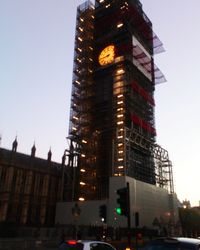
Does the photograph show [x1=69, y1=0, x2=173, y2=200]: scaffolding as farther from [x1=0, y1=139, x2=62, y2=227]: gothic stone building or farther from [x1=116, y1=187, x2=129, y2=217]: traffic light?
[x1=116, y1=187, x2=129, y2=217]: traffic light

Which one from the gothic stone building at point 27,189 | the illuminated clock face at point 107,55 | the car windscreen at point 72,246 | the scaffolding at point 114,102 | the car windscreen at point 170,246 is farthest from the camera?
the illuminated clock face at point 107,55

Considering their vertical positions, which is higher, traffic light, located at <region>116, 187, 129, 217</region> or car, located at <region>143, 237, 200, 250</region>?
traffic light, located at <region>116, 187, 129, 217</region>

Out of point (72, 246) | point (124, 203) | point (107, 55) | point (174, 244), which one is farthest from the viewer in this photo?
point (107, 55)

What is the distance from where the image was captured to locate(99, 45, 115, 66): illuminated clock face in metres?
75.6

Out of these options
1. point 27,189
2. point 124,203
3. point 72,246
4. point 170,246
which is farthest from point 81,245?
point 27,189

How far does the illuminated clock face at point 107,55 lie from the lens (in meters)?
75.6

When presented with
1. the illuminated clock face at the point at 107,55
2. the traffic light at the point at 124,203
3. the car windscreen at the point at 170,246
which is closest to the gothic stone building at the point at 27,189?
the illuminated clock face at the point at 107,55

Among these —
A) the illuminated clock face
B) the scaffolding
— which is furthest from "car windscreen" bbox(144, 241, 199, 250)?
the illuminated clock face

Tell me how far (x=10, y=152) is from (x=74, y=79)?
2459cm

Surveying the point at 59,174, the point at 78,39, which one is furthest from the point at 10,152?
the point at 78,39

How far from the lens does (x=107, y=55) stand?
76.8 metres

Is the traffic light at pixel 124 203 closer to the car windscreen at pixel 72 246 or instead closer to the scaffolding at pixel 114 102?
the car windscreen at pixel 72 246

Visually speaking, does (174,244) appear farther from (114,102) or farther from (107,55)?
(107,55)

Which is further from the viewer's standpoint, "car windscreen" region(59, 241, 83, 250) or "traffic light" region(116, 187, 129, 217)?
"traffic light" region(116, 187, 129, 217)
